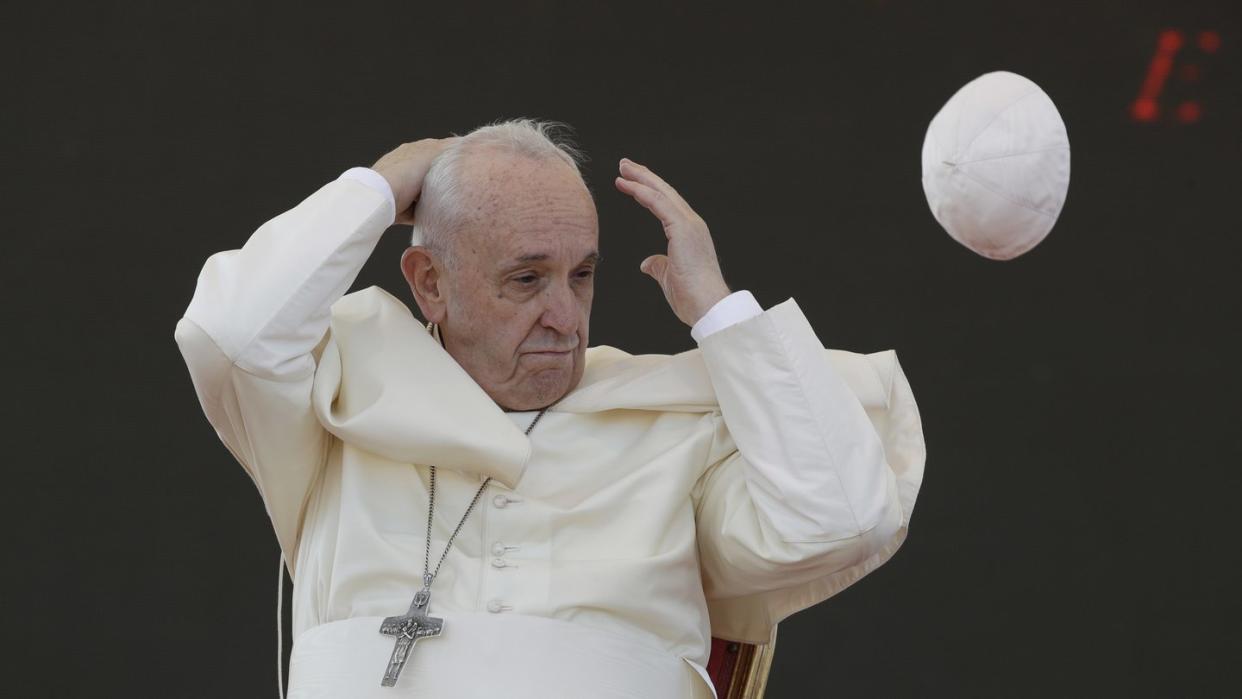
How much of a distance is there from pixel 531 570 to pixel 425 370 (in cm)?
40

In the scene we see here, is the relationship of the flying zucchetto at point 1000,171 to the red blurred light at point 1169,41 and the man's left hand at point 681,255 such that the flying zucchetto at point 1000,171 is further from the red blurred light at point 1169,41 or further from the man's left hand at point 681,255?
the red blurred light at point 1169,41

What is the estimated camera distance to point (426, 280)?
3.66 m

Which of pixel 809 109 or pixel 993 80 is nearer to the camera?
pixel 993 80

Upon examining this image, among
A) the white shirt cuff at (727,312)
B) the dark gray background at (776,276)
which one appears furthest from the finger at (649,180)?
the dark gray background at (776,276)

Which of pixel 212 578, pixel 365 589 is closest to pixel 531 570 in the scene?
pixel 365 589

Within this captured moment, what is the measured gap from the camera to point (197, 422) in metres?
5.09

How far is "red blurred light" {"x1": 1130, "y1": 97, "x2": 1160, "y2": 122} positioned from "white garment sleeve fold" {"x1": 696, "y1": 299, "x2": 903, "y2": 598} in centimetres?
187

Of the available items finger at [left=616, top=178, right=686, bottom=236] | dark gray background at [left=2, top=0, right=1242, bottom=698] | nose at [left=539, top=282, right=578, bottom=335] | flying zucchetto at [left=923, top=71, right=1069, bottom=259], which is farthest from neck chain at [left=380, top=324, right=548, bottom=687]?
dark gray background at [left=2, top=0, right=1242, bottom=698]

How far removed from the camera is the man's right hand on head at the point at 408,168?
3602 mm

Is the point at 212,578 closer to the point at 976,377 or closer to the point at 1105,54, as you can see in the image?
the point at 976,377

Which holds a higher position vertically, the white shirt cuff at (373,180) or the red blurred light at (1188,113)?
the red blurred light at (1188,113)

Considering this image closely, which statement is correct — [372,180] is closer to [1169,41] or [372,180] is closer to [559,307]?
[559,307]

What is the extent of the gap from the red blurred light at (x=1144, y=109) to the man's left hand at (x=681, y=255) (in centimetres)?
181

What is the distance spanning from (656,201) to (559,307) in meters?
0.25
